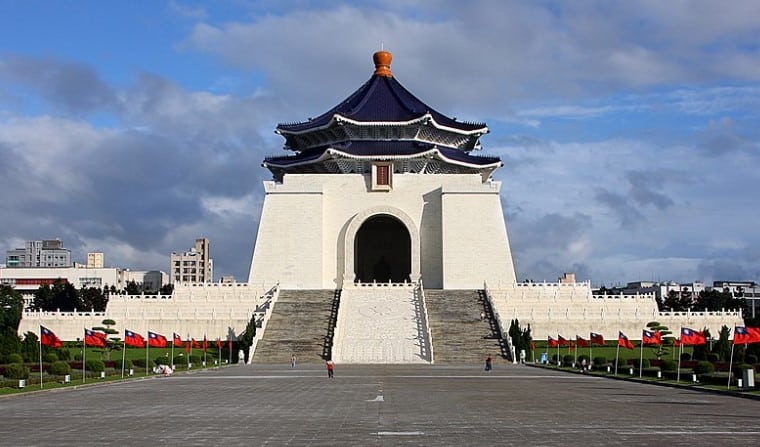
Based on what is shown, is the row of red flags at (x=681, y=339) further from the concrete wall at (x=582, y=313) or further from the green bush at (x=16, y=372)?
the green bush at (x=16, y=372)

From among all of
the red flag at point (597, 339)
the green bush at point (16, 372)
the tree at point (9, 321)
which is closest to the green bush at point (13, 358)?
the tree at point (9, 321)

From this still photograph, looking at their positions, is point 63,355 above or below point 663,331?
below

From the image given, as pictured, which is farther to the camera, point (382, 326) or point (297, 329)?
point (382, 326)

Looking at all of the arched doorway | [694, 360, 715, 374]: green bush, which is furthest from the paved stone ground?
the arched doorway

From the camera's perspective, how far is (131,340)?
2778 cm

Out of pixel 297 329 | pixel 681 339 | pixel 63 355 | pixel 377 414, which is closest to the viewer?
pixel 377 414

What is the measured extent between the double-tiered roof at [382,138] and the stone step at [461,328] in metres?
9.53

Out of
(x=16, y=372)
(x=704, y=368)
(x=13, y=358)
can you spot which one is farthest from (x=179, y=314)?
→ (x=704, y=368)

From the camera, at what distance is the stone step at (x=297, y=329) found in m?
34.2

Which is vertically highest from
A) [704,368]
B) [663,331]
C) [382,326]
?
[382,326]

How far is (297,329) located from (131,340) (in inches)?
389

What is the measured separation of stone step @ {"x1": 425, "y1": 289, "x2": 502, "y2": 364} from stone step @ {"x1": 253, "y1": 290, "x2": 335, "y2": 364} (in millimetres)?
4073

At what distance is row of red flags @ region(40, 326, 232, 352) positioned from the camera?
Answer: 24850 mm

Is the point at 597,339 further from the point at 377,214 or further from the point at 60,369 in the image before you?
the point at 60,369
